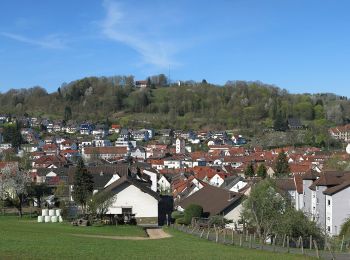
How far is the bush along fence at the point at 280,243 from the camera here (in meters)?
27.5

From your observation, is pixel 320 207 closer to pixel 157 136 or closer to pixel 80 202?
pixel 80 202

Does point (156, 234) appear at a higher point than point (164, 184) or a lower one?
lower

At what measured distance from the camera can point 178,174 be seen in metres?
102

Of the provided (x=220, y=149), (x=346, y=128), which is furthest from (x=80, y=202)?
(x=346, y=128)

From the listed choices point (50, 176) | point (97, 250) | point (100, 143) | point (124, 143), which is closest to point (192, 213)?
point (97, 250)

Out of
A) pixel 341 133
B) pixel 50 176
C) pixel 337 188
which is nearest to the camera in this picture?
pixel 337 188

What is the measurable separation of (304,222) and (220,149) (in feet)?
418

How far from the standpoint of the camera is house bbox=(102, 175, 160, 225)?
4338 cm

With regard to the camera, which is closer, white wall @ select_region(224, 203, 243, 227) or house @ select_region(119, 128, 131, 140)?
white wall @ select_region(224, 203, 243, 227)

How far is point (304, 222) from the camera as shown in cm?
3198

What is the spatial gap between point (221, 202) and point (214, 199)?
1979 mm

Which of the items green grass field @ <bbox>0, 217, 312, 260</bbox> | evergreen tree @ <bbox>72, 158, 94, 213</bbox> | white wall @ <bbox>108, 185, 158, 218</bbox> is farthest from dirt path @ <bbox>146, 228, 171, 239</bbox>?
evergreen tree @ <bbox>72, 158, 94, 213</bbox>

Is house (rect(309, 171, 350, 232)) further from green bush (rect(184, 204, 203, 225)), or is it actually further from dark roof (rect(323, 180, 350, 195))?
green bush (rect(184, 204, 203, 225))

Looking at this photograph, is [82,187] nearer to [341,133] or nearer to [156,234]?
[156,234]
